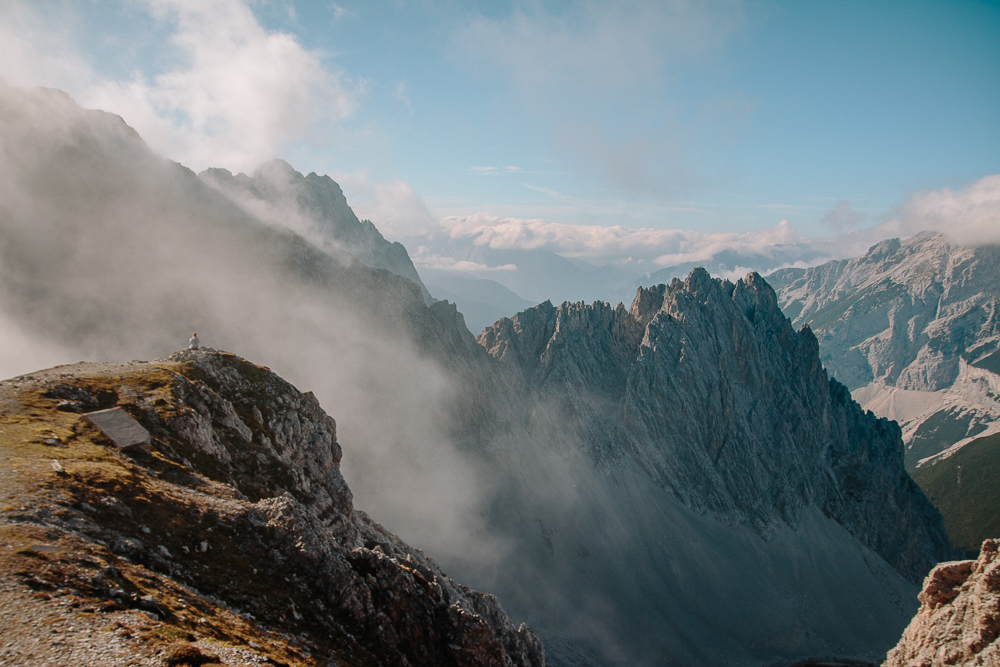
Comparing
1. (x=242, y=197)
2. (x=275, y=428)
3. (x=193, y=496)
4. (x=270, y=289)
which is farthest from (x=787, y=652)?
(x=242, y=197)

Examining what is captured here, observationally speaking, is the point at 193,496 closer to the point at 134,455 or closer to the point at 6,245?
the point at 134,455

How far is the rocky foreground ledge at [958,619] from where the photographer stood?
126 ft

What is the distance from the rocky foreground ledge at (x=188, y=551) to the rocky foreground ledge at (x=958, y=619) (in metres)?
36.1

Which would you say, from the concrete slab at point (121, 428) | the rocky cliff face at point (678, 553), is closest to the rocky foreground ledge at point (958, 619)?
the concrete slab at point (121, 428)

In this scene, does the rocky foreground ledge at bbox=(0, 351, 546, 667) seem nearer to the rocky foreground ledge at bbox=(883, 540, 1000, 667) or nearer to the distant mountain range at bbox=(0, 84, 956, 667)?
the rocky foreground ledge at bbox=(883, 540, 1000, 667)

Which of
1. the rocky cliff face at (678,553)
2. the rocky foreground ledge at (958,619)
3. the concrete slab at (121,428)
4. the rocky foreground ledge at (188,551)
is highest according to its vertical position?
the concrete slab at (121,428)

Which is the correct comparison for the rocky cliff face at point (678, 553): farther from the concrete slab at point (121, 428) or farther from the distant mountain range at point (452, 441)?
the concrete slab at point (121, 428)

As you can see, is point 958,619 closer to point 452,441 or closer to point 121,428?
point 121,428

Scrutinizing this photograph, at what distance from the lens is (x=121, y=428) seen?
122 ft

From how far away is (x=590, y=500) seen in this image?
6845 inches

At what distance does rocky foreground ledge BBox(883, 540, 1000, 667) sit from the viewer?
3838 cm

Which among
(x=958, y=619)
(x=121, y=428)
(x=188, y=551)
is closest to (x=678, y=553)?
(x=958, y=619)

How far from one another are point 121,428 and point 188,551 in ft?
49.8

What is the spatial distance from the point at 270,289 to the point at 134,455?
11647 centimetres
